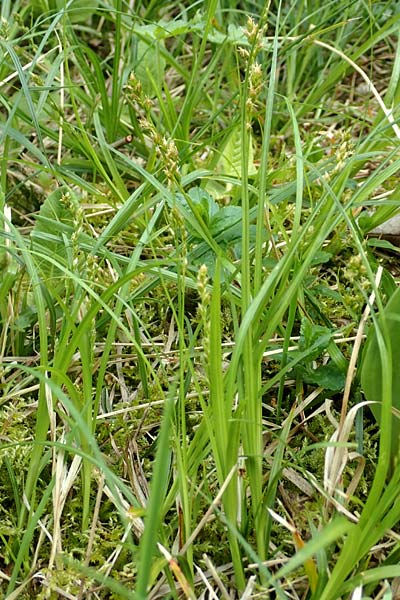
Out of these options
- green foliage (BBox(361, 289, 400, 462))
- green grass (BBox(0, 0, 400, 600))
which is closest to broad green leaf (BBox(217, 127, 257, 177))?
green grass (BBox(0, 0, 400, 600))

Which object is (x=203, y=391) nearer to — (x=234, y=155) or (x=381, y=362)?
(x=381, y=362)

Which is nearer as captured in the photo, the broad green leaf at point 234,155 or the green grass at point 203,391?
the green grass at point 203,391

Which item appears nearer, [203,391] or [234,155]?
[203,391]

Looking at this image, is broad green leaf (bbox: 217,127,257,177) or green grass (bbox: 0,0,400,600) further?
broad green leaf (bbox: 217,127,257,177)

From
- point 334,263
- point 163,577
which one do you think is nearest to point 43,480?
point 163,577

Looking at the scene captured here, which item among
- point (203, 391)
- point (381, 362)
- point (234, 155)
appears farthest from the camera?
point (234, 155)

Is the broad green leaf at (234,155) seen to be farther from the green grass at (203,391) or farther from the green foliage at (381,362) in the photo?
the green foliage at (381,362)

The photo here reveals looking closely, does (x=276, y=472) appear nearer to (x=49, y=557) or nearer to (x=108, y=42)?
(x=49, y=557)

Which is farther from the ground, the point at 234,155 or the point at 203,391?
the point at 234,155

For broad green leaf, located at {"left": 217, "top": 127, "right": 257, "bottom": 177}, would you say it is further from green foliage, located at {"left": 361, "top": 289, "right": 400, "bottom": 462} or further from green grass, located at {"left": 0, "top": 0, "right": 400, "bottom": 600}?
green foliage, located at {"left": 361, "top": 289, "right": 400, "bottom": 462}

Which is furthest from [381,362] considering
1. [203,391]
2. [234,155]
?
[234,155]

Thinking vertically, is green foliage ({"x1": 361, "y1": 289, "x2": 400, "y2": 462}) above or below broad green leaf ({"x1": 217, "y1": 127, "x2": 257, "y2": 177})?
below

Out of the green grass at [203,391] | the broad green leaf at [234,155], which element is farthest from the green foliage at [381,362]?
the broad green leaf at [234,155]
